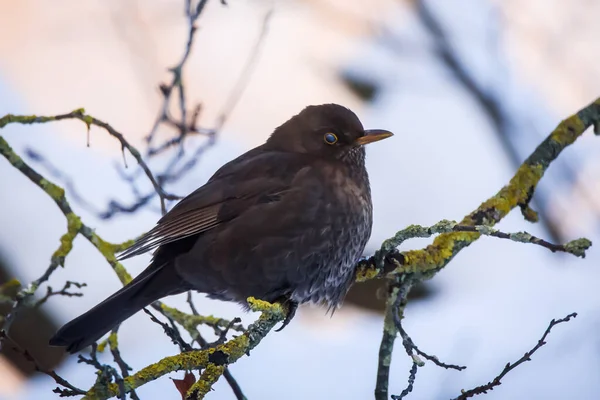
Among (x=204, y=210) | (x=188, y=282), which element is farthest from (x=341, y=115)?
(x=188, y=282)

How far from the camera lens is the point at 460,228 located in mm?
3051

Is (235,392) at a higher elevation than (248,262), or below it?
below

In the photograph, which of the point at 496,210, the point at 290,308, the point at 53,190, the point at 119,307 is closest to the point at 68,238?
the point at 53,190

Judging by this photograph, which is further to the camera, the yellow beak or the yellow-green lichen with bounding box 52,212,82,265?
the yellow beak

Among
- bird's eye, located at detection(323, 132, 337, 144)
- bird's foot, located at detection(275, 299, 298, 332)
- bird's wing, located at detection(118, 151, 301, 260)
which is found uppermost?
bird's eye, located at detection(323, 132, 337, 144)

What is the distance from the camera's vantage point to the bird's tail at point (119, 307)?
3738 mm

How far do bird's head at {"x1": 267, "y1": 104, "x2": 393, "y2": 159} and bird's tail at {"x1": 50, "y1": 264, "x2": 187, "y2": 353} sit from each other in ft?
3.54

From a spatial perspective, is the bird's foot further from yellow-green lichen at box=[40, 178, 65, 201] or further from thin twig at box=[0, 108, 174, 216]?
yellow-green lichen at box=[40, 178, 65, 201]

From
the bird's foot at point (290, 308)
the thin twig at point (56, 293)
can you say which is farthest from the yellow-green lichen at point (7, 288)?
the bird's foot at point (290, 308)

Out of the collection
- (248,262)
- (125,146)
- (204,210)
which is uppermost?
(125,146)

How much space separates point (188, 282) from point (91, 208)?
0.94 m

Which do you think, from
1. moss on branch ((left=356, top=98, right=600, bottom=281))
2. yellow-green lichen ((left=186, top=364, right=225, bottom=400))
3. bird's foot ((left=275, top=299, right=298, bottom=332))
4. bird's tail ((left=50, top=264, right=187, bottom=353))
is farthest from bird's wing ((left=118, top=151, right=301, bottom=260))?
yellow-green lichen ((left=186, top=364, right=225, bottom=400))

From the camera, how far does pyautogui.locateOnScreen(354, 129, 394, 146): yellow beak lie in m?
4.31

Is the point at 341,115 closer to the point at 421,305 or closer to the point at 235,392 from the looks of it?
the point at 235,392
